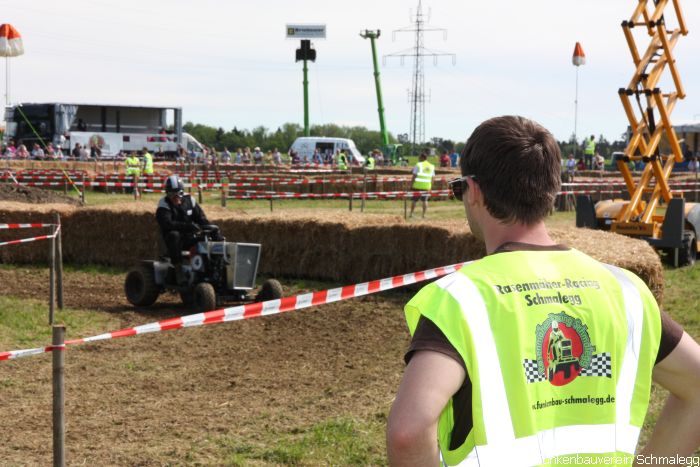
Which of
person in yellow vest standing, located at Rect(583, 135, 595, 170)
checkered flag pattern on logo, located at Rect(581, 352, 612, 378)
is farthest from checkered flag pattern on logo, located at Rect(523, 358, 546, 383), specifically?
person in yellow vest standing, located at Rect(583, 135, 595, 170)

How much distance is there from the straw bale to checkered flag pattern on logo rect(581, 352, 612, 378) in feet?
29.2

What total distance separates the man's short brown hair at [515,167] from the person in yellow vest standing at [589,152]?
4308 cm

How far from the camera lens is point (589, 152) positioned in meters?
44.2

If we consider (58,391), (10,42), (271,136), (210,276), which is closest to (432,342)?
(58,391)

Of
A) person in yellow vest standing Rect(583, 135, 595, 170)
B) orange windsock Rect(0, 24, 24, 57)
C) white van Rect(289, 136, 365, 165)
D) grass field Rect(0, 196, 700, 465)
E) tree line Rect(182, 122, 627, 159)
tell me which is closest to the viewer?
grass field Rect(0, 196, 700, 465)

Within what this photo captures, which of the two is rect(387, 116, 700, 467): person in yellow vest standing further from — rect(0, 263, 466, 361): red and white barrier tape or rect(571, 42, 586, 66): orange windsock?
rect(571, 42, 586, 66): orange windsock

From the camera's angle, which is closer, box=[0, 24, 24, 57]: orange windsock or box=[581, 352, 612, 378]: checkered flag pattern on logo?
box=[581, 352, 612, 378]: checkered flag pattern on logo

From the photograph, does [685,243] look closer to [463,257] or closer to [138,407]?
[463,257]

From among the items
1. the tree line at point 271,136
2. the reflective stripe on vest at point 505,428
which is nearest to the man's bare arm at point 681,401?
the reflective stripe on vest at point 505,428

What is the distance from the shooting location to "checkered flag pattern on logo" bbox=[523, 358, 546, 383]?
6.54ft

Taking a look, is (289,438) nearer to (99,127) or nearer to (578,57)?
(578,57)

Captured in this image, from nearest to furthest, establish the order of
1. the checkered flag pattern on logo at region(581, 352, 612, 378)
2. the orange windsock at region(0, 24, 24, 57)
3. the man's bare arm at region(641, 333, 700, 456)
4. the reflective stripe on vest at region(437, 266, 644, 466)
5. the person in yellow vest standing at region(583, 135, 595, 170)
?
the reflective stripe on vest at region(437, 266, 644, 466)
the checkered flag pattern on logo at region(581, 352, 612, 378)
the man's bare arm at region(641, 333, 700, 456)
the orange windsock at region(0, 24, 24, 57)
the person in yellow vest standing at region(583, 135, 595, 170)

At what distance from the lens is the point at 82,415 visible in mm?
7047

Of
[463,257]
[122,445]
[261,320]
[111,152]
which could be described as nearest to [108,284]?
[261,320]
